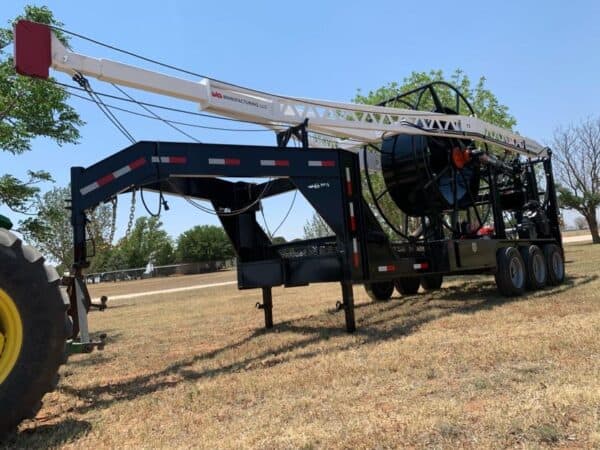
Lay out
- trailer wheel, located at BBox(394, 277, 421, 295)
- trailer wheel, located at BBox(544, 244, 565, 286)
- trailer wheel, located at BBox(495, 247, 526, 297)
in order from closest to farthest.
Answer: trailer wheel, located at BBox(495, 247, 526, 297)
trailer wheel, located at BBox(544, 244, 565, 286)
trailer wheel, located at BBox(394, 277, 421, 295)

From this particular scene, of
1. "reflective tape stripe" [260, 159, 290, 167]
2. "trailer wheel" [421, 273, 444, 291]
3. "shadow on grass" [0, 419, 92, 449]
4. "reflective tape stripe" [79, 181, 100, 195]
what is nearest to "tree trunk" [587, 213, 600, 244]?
"trailer wheel" [421, 273, 444, 291]

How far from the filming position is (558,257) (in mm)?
13133

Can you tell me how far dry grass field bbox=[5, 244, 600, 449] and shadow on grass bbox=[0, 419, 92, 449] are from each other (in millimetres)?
18

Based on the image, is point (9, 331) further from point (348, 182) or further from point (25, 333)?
point (348, 182)

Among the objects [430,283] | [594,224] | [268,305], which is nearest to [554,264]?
[430,283]

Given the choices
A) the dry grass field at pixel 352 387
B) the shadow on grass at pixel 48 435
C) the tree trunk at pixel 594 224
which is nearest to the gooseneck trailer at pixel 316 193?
the shadow on grass at pixel 48 435

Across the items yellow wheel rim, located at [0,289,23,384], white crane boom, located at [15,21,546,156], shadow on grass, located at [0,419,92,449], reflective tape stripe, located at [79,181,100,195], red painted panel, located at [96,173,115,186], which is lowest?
shadow on grass, located at [0,419,92,449]

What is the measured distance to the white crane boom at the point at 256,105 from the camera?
6.32 m

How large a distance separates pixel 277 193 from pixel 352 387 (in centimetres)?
483

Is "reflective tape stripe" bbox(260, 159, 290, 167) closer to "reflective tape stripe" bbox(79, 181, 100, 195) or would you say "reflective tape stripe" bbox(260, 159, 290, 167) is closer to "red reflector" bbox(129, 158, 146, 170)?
"red reflector" bbox(129, 158, 146, 170)

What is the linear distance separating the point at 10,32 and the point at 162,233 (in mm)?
74809

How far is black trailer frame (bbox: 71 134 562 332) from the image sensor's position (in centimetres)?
638

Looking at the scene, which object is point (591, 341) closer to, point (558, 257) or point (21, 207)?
point (558, 257)

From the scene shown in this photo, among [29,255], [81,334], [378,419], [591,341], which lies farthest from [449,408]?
[81,334]
